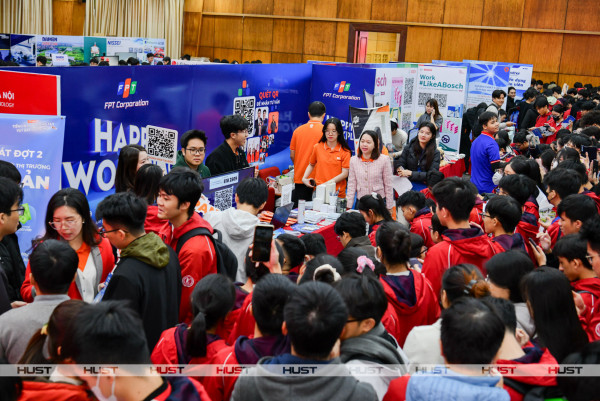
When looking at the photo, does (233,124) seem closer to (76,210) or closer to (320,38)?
(76,210)

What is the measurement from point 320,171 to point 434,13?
11457mm

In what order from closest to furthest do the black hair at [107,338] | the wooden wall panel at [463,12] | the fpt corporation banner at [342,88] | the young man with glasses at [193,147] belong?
the black hair at [107,338] → the young man with glasses at [193,147] → the fpt corporation banner at [342,88] → the wooden wall panel at [463,12]

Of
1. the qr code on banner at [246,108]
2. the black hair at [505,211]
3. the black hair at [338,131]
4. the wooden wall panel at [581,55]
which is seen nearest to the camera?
the black hair at [505,211]

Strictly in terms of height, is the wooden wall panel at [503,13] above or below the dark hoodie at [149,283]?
above

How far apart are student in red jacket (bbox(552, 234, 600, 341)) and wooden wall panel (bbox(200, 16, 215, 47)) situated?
59.8 ft

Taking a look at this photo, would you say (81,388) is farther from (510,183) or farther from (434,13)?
(434,13)

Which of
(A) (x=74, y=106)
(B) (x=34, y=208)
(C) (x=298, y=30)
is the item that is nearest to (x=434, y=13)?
(C) (x=298, y=30)

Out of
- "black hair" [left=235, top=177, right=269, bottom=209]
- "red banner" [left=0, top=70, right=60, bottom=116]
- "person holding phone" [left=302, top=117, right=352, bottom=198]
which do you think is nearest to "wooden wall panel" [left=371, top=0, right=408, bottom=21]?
"person holding phone" [left=302, top=117, right=352, bottom=198]

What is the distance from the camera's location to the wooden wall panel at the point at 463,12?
52.2 feet

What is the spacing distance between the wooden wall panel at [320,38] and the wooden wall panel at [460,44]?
340 cm

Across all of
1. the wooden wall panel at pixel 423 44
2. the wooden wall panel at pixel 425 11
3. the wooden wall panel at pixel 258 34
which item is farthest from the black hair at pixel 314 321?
the wooden wall panel at pixel 258 34

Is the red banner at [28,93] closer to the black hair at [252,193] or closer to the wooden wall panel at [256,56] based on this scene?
the black hair at [252,193]

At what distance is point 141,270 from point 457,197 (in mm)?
1927

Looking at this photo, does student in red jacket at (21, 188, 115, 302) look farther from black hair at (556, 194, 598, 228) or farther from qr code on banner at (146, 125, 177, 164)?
black hair at (556, 194, 598, 228)
